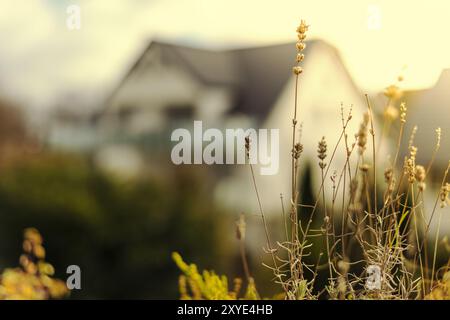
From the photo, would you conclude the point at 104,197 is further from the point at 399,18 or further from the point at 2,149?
the point at 399,18

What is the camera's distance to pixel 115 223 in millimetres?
3502

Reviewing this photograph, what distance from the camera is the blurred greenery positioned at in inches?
137

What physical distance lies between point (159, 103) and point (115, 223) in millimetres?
676

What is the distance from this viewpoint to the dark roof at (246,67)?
3449 millimetres

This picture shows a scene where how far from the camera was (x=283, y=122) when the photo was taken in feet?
11.3
